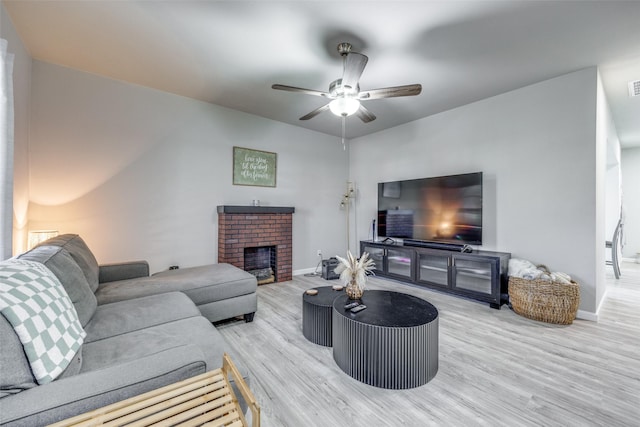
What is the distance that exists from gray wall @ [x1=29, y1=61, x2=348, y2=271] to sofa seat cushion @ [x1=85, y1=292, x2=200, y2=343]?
1572 mm

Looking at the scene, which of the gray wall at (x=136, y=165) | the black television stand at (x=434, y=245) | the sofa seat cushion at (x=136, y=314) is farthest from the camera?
the black television stand at (x=434, y=245)

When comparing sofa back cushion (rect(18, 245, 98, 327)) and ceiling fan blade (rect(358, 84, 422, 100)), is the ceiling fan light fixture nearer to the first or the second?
ceiling fan blade (rect(358, 84, 422, 100))

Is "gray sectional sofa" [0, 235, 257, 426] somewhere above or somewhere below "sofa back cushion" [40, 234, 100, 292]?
below

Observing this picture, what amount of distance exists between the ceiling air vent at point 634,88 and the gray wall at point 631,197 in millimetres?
4008

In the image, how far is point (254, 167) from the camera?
14.0ft

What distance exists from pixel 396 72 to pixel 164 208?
128 inches

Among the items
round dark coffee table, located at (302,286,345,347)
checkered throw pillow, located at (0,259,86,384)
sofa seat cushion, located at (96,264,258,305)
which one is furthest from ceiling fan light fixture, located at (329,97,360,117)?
checkered throw pillow, located at (0,259,86,384)

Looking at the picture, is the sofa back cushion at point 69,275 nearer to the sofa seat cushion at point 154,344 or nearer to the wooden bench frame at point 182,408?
the sofa seat cushion at point 154,344

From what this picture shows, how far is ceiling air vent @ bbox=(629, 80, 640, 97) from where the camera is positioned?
123 inches

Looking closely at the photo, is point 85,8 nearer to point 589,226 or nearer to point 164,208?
point 164,208

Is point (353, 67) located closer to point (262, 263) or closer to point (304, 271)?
point (262, 263)

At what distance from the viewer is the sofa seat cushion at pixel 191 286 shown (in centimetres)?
218

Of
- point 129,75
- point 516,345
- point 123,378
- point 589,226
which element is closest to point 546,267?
point 589,226

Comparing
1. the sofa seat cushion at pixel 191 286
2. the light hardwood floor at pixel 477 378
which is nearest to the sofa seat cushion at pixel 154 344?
the light hardwood floor at pixel 477 378
